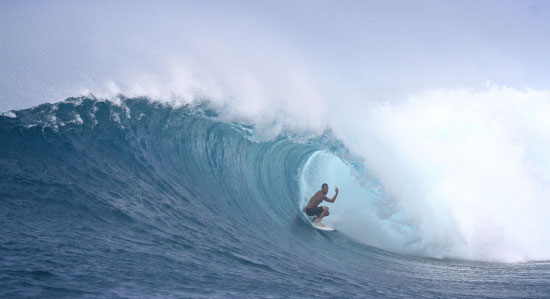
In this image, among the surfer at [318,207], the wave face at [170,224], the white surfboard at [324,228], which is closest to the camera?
the wave face at [170,224]

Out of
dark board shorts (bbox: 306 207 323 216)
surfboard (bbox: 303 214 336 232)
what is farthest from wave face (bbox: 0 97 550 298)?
dark board shorts (bbox: 306 207 323 216)

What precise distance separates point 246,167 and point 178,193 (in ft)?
10.9

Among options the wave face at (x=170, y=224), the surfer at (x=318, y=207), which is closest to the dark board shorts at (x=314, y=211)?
the surfer at (x=318, y=207)

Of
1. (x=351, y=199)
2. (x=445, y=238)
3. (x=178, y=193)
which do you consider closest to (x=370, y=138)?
(x=351, y=199)

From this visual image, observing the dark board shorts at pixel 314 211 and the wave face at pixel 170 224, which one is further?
the dark board shorts at pixel 314 211

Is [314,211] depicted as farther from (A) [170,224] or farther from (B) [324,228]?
(A) [170,224]

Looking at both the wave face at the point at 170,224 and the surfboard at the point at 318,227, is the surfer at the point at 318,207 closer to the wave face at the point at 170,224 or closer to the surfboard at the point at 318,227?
the surfboard at the point at 318,227

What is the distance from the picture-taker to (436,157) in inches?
490

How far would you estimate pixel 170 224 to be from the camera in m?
5.95

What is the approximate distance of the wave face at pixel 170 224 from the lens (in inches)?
151

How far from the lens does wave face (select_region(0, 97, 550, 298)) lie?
3834 millimetres

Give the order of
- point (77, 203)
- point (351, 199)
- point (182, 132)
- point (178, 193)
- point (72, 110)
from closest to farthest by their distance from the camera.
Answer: point (77, 203), point (178, 193), point (72, 110), point (182, 132), point (351, 199)

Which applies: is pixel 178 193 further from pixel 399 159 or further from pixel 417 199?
pixel 399 159

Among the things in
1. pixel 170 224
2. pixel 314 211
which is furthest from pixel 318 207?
pixel 170 224
